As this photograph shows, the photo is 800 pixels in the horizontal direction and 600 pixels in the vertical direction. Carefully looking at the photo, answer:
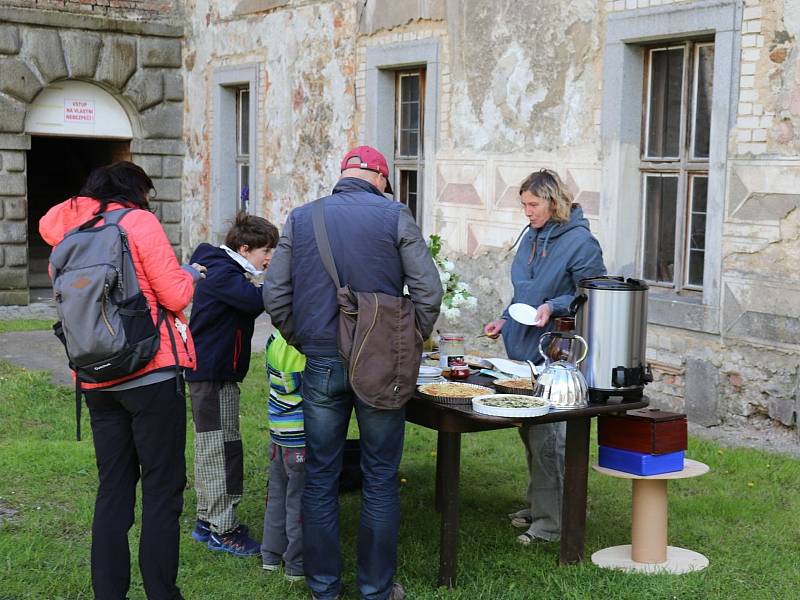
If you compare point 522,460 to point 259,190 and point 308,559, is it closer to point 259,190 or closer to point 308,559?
point 308,559

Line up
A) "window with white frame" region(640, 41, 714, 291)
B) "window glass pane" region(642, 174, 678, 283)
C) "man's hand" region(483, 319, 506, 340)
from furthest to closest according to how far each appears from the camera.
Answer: "window glass pane" region(642, 174, 678, 283) < "window with white frame" region(640, 41, 714, 291) < "man's hand" region(483, 319, 506, 340)

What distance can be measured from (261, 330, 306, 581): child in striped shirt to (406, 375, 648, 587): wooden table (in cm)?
47

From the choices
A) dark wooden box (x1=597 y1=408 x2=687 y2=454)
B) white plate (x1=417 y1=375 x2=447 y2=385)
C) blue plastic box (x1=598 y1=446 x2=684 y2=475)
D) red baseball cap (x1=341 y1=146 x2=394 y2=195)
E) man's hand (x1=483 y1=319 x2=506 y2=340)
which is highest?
red baseball cap (x1=341 y1=146 x2=394 y2=195)

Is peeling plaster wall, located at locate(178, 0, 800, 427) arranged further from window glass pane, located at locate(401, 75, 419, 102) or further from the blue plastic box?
the blue plastic box

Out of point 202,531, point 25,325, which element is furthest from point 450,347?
point 25,325

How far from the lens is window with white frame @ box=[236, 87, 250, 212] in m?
13.1

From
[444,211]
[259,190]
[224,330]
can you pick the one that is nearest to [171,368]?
[224,330]

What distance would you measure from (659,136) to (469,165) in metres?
1.97

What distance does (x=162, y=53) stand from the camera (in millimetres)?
13672

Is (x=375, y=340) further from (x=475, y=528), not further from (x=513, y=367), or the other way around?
(x=475, y=528)

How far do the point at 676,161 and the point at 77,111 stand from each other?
821cm

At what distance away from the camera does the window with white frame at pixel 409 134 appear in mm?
10281

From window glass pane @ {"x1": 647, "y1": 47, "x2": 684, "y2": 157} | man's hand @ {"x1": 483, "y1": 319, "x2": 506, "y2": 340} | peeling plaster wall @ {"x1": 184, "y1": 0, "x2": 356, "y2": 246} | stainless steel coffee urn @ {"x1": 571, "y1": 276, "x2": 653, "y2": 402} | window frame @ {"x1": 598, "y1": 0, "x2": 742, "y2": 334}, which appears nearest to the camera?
stainless steel coffee urn @ {"x1": 571, "y1": 276, "x2": 653, "y2": 402}

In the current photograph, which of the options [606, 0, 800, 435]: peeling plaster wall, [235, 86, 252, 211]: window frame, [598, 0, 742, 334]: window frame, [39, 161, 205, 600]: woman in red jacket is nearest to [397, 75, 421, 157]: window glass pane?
[598, 0, 742, 334]: window frame
